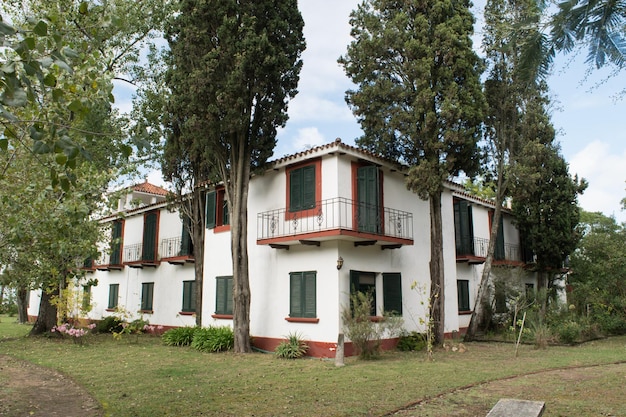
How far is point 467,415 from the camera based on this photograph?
7.30 meters

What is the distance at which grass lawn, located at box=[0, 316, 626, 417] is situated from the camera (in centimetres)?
784

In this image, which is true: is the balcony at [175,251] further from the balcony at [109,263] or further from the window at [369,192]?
the window at [369,192]

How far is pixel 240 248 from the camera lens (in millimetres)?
15445

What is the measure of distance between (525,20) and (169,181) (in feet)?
49.3

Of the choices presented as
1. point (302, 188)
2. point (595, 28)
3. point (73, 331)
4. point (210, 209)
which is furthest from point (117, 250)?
point (595, 28)

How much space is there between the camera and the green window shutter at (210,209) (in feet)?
59.4

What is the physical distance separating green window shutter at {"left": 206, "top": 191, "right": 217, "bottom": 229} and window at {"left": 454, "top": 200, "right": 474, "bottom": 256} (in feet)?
31.1

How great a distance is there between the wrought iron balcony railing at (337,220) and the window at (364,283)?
1.32m

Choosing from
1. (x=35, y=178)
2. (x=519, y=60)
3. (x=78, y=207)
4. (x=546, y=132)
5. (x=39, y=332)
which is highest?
(x=546, y=132)

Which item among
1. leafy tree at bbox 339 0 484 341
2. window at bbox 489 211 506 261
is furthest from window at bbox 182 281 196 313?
window at bbox 489 211 506 261

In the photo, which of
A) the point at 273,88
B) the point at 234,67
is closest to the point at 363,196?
the point at 273,88

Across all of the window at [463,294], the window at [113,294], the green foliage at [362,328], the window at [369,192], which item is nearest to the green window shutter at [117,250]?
the window at [113,294]

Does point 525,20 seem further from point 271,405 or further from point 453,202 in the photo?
point 453,202

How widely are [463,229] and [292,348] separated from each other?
9.44 meters
